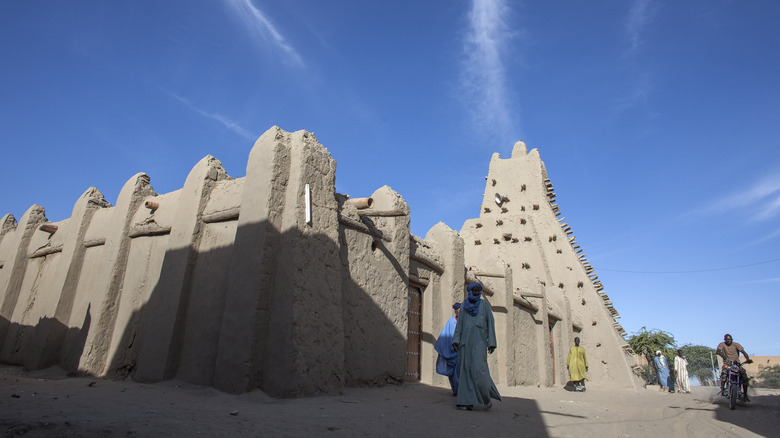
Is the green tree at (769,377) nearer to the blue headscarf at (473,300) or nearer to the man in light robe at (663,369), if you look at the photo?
the man in light robe at (663,369)

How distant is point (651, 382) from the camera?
24688mm

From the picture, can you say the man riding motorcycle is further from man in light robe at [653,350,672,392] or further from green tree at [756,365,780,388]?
green tree at [756,365,780,388]

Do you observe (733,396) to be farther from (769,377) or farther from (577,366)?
(769,377)

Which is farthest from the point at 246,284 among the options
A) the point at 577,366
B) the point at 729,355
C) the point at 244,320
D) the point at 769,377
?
the point at 769,377

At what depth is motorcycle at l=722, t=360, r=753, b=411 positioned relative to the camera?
801cm

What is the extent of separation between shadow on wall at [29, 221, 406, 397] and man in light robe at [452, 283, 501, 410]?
156 centimetres

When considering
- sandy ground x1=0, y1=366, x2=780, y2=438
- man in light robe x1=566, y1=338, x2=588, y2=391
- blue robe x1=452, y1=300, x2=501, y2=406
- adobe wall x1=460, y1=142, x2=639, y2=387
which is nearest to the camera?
sandy ground x1=0, y1=366, x2=780, y2=438

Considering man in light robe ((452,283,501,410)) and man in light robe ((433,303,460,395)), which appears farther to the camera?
man in light robe ((433,303,460,395))

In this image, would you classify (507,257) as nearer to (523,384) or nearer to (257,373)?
(523,384)

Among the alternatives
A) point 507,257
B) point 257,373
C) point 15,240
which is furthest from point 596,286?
point 15,240

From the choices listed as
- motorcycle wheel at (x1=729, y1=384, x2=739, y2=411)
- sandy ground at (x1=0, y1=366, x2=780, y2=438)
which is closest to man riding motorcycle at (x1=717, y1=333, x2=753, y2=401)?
motorcycle wheel at (x1=729, y1=384, x2=739, y2=411)

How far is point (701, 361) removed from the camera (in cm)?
5234

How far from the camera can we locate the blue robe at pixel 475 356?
5.91 metres

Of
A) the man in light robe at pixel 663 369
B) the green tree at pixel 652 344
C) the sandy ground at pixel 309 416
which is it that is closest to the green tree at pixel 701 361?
the green tree at pixel 652 344
